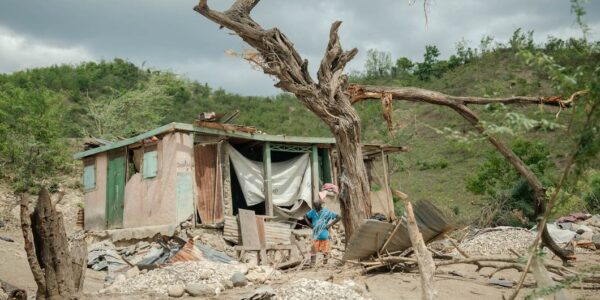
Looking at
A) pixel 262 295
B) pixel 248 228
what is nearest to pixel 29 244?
pixel 262 295

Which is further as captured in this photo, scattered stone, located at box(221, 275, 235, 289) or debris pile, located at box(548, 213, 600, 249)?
debris pile, located at box(548, 213, 600, 249)

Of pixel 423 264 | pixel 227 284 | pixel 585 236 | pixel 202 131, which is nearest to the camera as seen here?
pixel 423 264

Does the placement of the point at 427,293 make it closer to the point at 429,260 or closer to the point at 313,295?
the point at 429,260

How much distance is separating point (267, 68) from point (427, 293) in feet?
14.1

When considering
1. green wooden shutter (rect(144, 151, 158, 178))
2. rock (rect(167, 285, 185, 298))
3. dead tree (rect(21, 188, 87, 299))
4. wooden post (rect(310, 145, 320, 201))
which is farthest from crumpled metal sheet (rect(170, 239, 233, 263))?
wooden post (rect(310, 145, 320, 201))

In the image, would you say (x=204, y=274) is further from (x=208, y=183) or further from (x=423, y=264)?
(x=208, y=183)

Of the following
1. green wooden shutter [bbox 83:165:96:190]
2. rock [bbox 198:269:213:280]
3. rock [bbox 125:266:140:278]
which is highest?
green wooden shutter [bbox 83:165:96:190]

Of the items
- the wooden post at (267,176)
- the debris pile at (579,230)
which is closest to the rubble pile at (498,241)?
the debris pile at (579,230)

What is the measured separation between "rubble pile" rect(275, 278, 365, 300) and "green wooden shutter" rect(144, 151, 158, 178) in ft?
23.9

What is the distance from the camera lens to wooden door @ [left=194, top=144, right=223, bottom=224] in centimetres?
1273

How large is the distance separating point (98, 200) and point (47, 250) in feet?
33.4

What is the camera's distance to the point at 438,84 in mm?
40344

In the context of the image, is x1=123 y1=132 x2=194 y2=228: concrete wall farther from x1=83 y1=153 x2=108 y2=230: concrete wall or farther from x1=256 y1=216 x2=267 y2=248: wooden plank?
x1=83 y1=153 x2=108 y2=230: concrete wall

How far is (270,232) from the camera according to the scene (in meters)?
12.7
